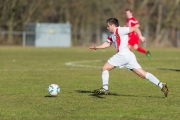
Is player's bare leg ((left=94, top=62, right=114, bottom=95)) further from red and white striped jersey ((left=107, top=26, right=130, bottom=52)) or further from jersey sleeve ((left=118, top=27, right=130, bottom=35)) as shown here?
jersey sleeve ((left=118, top=27, right=130, bottom=35))

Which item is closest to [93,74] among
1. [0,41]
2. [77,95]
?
[77,95]

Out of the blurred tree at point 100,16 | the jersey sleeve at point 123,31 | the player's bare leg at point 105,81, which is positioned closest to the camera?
the player's bare leg at point 105,81

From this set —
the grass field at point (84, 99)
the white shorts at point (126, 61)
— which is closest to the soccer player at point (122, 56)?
the white shorts at point (126, 61)

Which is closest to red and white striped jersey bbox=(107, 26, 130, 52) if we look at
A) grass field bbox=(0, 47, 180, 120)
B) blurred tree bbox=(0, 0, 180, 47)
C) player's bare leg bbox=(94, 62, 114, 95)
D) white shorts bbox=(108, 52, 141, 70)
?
white shorts bbox=(108, 52, 141, 70)

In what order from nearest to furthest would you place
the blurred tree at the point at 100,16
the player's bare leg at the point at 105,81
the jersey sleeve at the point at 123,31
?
1. the player's bare leg at the point at 105,81
2. the jersey sleeve at the point at 123,31
3. the blurred tree at the point at 100,16

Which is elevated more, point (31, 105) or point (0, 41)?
point (0, 41)

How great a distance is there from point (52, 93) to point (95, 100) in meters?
1.02

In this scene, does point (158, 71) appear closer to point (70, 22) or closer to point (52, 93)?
point (52, 93)

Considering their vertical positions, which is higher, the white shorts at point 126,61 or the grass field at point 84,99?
the white shorts at point 126,61

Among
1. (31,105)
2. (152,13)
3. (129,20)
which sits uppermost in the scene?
(152,13)

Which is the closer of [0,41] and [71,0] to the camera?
[0,41]

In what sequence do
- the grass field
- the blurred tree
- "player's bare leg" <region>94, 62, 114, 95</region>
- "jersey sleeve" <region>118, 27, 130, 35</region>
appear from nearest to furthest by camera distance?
1. the grass field
2. "player's bare leg" <region>94, 62, 114, 95</region>
3. "jersey sleeve" <region>118, 27, 130, 35</region>
4. the blurred tree

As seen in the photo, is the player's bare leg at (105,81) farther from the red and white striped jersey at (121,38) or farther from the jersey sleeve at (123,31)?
the jersey sleeve at (123,31)

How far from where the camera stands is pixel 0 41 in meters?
51.2
